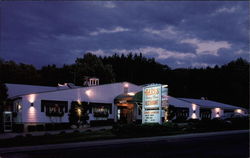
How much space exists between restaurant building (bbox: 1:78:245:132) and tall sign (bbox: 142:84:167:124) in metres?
6.58

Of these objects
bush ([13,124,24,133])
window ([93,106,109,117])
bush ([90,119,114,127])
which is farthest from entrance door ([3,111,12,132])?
window ([93,106,109,117])

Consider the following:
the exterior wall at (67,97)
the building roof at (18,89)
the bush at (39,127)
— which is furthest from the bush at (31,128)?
the building roof at (18,89)

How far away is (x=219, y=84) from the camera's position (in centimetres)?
7250

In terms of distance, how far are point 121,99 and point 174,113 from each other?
9.27 metres

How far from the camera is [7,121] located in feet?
111

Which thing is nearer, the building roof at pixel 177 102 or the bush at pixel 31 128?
the bush at pixel 31 128

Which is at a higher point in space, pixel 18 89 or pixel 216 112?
pixel 18 89

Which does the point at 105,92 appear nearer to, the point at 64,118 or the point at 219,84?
the point at 64,118

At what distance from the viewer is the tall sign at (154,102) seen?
28.0 metres

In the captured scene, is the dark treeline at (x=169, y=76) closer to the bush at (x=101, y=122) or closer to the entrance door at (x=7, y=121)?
the bush at (x=101, y=122)

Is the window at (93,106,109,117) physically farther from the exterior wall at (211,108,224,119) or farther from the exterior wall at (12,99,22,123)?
the exterior wall at (211,108,224,119)

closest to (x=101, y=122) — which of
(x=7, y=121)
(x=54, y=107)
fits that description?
(x=54, y=107)

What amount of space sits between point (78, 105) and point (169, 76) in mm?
42070

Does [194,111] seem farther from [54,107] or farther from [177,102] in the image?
[54,107]
